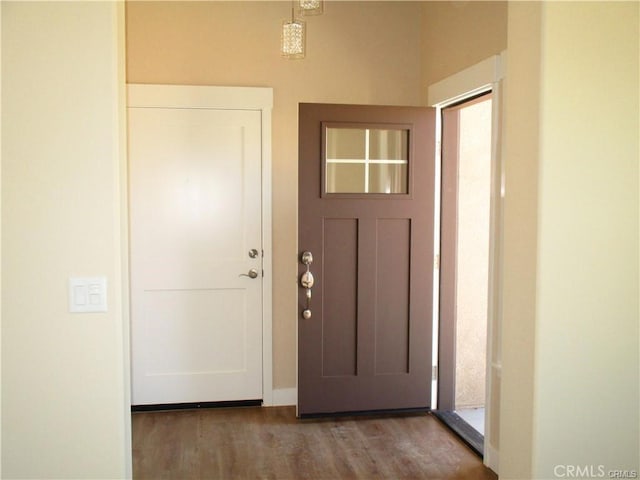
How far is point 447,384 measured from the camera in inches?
154

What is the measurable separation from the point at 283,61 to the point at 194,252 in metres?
1.36

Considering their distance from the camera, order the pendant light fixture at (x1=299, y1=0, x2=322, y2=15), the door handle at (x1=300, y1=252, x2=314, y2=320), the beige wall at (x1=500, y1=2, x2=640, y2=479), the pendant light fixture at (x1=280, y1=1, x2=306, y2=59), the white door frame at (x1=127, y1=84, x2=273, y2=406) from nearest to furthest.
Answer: the beige wall at (x1=500, y1=2, x2=640, y2=479), the pendant light fixture at (x1=299, y1=0, x2=322, y2=15), the pendant light fixture at (x1=280, y1=1, x2=306, y2=59), the door handle at (x1=300, y1=252, x2=314, y2=320), the white door frame at (x1=127, y1=84, x2=273, y2=406)

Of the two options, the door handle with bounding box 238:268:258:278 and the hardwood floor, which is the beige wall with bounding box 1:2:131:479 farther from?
the door handle with bounding box 238:268:258:278

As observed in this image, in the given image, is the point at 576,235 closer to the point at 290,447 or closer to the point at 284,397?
the point at 290,447

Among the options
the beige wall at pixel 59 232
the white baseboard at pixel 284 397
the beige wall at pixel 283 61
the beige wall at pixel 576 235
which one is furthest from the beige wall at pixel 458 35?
the white baseboard at pixel 284 397

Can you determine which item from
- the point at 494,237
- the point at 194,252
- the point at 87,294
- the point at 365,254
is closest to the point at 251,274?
the point at 194,252

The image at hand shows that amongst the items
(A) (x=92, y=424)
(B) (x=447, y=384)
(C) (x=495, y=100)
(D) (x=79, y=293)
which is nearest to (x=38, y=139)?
(D) (x=79, y=293)

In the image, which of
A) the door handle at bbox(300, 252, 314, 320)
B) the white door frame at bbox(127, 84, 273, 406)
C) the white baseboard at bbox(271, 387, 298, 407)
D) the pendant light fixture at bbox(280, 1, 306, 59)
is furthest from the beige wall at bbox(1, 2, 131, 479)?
the white baseboard at bbox(271, 387, 298, 407)

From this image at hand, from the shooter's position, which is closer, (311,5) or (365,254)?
(311,5)

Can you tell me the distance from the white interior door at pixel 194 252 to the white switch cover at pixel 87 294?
82.7 inches

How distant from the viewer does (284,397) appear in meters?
4.03

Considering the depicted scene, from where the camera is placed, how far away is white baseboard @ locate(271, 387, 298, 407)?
4016 millimetres

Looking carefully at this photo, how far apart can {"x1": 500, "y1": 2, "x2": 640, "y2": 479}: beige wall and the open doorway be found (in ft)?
6.15

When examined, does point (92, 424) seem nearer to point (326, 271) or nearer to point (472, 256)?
point (326, 271)
